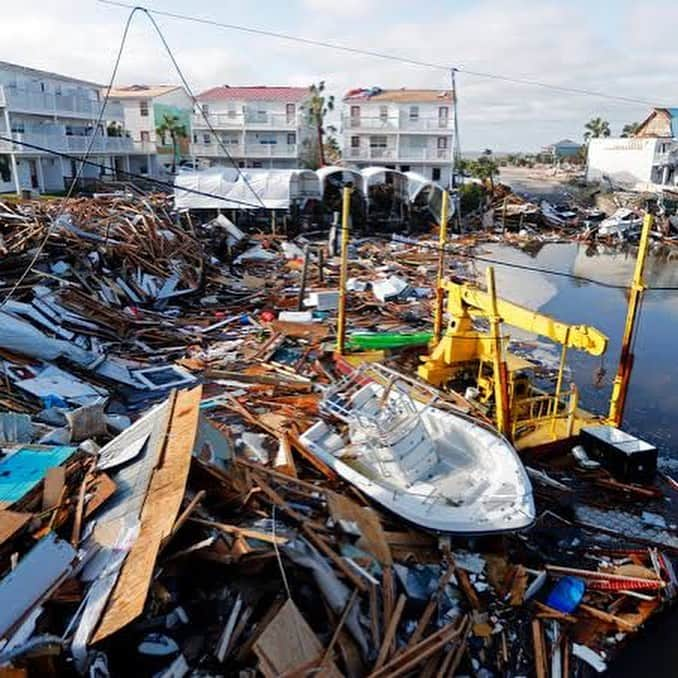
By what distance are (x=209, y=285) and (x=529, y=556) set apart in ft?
50.5

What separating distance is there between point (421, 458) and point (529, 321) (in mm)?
2865

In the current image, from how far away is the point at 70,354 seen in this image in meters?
12.4

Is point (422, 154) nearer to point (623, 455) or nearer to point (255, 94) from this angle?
point (255, 94)

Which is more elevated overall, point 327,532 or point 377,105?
point 377,105

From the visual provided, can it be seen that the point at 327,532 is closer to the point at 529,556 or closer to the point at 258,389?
the point at 529,556

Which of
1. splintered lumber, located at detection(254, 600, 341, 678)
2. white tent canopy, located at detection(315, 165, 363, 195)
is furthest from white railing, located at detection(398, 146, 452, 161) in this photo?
splintered lumber, located at detection(254, 600, 341, 678)

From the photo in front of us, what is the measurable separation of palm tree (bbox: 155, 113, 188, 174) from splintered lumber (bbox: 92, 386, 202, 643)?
46008mm

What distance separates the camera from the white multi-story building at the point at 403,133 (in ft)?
151

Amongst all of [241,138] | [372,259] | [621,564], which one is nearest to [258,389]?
[621,564]

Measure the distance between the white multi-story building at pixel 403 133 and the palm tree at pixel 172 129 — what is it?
14044mm

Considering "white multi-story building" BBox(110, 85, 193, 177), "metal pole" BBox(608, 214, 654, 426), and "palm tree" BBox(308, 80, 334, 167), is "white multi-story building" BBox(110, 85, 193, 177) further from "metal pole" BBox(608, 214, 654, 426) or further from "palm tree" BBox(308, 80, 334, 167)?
"metal pole" BBox(608, 214, 654, 426)

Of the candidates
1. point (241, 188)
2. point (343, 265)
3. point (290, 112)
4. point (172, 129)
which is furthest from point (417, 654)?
point (172, 129)

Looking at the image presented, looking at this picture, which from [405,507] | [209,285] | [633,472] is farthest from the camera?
[209,285]

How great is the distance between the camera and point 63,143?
3391 centimetres
